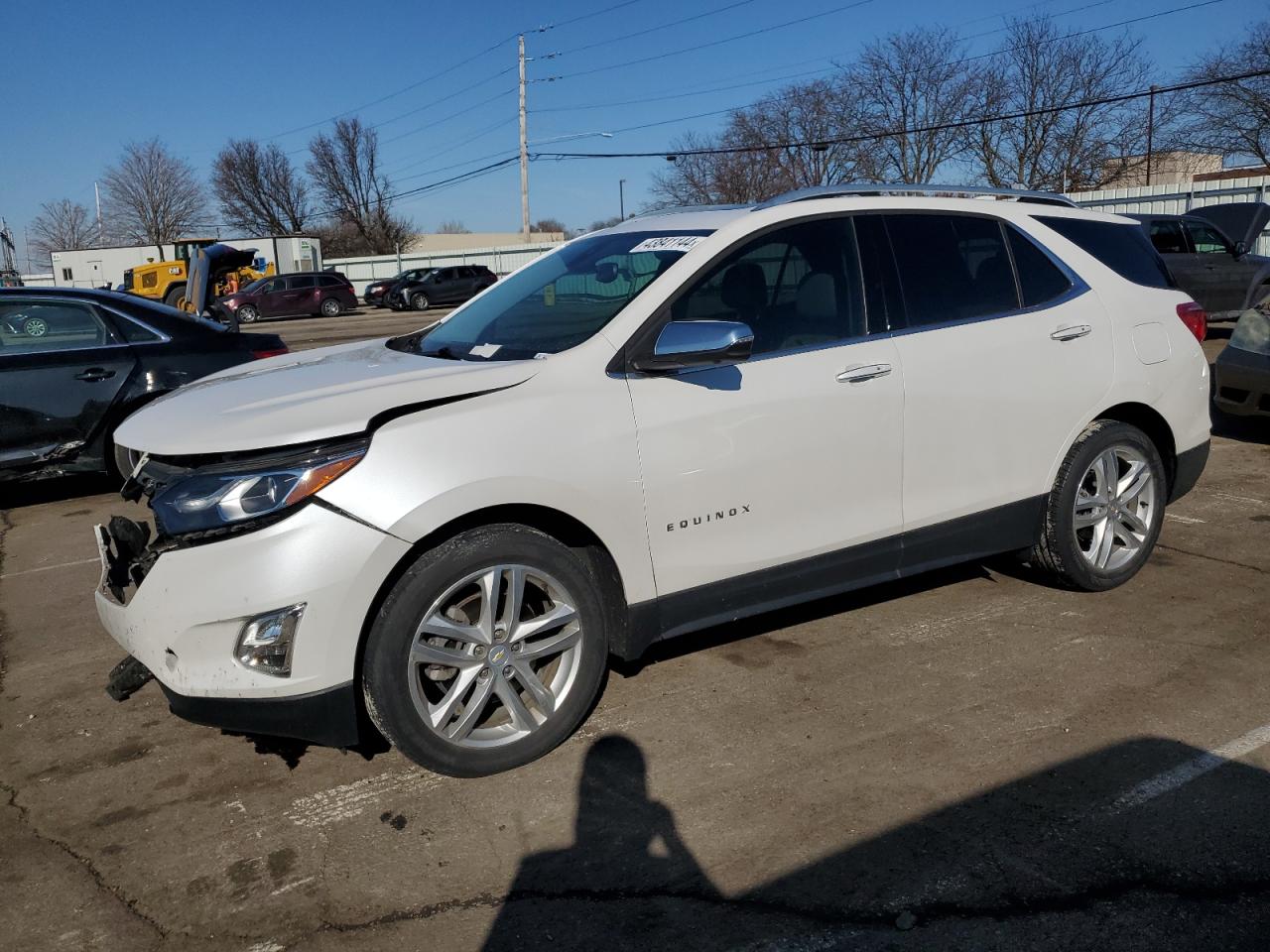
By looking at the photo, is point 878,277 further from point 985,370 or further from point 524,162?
point 524,162

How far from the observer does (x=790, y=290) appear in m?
4.02

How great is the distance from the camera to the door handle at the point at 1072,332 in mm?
4551

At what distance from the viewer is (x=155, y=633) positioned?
3.09 metres

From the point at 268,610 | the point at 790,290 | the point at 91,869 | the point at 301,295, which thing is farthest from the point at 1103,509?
the point at 301,295

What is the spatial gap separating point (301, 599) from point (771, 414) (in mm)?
1765

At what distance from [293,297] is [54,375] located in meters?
32.2

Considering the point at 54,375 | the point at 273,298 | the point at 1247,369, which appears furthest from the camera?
the point at 273,298

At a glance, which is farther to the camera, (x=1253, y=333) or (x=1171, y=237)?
(x=1171, y=237)

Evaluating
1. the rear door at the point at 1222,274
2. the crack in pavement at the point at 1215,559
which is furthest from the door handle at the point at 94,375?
the rear door at the point at 1222,274

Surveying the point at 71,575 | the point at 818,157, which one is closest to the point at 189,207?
the point at 818,157

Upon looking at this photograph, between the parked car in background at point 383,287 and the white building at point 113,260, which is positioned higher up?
the white building at point 113,260

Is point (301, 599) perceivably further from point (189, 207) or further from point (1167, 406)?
point (189, 207)

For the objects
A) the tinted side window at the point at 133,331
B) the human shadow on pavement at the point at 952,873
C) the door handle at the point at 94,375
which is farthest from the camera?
the tinted side window at the point at 133,331

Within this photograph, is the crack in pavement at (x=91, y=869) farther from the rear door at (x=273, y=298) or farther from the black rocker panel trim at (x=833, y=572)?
the rear door at (x=273, y=298)
